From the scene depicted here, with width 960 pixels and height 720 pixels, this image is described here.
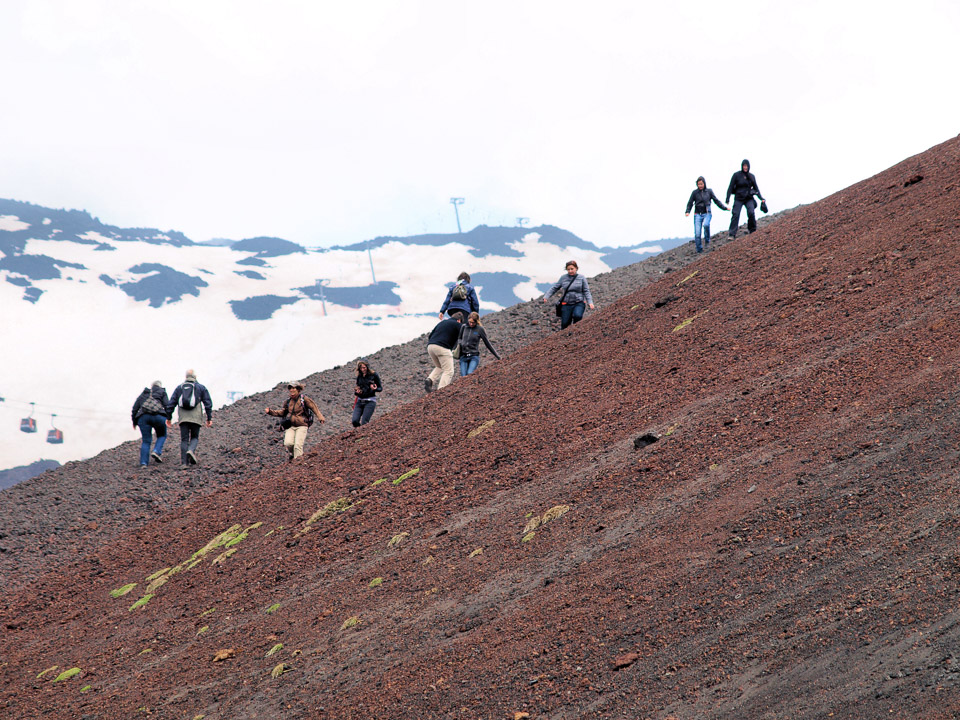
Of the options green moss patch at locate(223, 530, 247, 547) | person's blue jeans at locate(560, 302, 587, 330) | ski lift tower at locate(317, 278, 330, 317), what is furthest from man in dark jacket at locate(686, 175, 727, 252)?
ski lift tower at locate(317, 278, 330, 317)

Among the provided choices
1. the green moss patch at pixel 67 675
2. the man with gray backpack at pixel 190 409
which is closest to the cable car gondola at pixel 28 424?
the man with gray backpack at pixel 190 409

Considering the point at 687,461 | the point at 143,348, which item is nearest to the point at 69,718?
the point at 687,461

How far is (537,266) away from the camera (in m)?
121

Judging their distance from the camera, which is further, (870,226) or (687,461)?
(870,226)

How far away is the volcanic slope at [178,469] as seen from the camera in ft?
59.4

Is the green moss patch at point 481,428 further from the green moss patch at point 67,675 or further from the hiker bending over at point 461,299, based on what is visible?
the green moss patch at point 67,675

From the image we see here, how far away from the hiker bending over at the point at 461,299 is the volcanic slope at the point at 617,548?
97.4 inches

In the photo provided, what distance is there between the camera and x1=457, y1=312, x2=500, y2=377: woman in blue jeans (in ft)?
58.5

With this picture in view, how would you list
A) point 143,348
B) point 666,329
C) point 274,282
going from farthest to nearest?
point 274,282, point 143,348, point 666,329

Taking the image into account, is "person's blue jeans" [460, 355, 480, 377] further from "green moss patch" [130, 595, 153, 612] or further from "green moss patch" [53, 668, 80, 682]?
"green moss patch" [53, 668, 80, 682]

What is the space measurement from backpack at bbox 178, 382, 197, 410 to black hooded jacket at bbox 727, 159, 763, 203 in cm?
1479

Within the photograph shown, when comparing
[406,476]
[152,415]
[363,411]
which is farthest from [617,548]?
[152,415]

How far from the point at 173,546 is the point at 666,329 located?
9257mm

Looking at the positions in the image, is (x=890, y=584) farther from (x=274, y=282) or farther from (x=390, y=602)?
(x=274, y=282)
